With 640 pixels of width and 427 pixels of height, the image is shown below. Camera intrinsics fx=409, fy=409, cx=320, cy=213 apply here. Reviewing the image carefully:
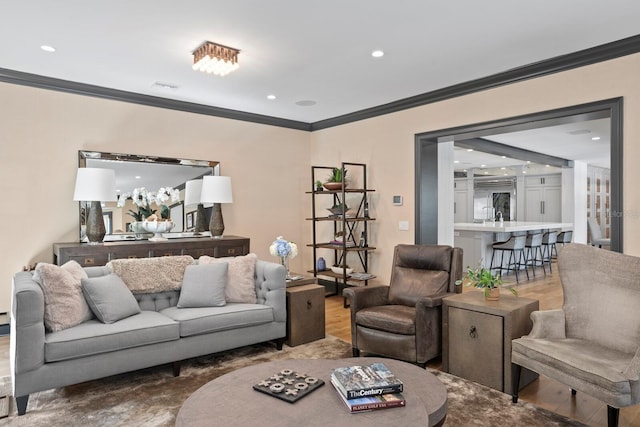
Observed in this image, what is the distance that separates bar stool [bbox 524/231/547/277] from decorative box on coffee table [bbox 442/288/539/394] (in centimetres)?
483

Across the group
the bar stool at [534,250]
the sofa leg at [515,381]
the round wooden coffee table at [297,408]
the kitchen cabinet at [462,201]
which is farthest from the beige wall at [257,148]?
the kitchen cabinet at [462,201]

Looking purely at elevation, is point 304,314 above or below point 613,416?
above

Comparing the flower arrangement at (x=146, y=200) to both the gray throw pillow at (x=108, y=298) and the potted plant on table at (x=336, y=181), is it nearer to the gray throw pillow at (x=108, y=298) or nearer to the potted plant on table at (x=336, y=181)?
the gray throw pillow at (x=108, y=298)

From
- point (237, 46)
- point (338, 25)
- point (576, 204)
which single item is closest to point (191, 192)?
point (237, 46)

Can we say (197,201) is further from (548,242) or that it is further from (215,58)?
(548,242)

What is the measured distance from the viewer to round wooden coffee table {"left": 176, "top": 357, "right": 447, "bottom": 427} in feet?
5.46

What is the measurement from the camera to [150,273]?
3.49m

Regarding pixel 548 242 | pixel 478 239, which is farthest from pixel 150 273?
pixel 548 242

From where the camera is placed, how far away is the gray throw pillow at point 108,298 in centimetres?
297

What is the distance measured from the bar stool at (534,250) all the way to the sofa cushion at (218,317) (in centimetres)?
567

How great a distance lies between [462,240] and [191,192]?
4.83 metres

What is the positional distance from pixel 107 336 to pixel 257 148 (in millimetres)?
3632

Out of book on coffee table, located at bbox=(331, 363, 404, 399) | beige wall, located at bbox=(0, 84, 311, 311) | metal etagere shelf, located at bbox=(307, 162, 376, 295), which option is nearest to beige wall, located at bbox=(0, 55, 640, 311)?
beige wall, located at bbox=(0, 84, 311, 311)

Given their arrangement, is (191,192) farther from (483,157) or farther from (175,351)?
(483,157)
